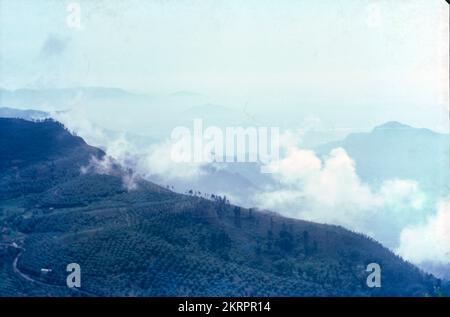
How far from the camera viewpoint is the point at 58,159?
11.1 metres

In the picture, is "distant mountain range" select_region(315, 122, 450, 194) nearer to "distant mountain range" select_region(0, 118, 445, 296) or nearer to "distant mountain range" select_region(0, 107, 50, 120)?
"distant mountain range" select_region(0, 118, 445, 296)

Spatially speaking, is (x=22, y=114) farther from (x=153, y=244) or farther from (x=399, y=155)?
(x=399, y=155)

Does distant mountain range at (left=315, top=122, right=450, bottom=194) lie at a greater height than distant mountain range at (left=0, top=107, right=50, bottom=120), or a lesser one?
lesser

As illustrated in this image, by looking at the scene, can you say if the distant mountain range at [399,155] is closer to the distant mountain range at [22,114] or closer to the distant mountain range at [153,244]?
the distant mountain range at [153,244]

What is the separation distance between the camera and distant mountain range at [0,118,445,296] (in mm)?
8781

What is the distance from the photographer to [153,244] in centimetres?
927

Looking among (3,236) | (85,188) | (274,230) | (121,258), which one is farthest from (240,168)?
(3,236)

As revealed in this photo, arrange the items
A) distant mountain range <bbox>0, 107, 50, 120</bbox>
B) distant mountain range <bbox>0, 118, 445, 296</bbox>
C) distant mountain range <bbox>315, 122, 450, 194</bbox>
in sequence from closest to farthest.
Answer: distant mountain range <bbox>0, 118, 445, 296</bbox>, distant mountain range <bbox>315, 122, 450, 194</bbox>, distant mountain range <bbox>0, 107, 50, 120</bbox>

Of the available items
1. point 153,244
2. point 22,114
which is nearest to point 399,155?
point 153,244

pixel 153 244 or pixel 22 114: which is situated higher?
pixel 22 114

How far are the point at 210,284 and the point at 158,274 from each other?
0.85 m

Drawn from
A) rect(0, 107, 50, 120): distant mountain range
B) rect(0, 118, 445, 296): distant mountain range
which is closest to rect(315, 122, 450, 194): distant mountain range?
rect(0, 118, 445, 296): distant mountain range

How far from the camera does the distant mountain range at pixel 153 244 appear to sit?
8781mm

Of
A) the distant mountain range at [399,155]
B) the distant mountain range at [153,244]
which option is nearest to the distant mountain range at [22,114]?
the distant mountain range at [153,244]
